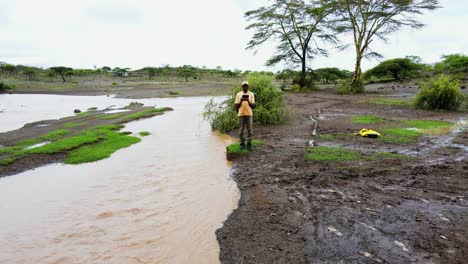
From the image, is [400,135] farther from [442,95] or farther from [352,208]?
[442,95]

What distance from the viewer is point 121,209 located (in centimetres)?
564

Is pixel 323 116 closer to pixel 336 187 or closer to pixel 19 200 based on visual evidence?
pixel 336 187

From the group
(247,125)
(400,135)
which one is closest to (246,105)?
(247,125)

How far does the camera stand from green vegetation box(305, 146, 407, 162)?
7177mm

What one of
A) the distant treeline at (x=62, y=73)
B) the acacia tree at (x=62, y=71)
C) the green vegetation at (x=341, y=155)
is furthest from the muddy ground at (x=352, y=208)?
the acacia tree at (x=62, y=71)

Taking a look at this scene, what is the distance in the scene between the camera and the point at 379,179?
589 cm

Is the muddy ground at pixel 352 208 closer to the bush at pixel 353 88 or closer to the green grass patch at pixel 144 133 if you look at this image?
the green grass patch at pixel 144 133

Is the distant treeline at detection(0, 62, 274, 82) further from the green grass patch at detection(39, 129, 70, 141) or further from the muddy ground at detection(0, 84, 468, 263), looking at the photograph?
the muddy ground at detection(0, 84, 468, 263)

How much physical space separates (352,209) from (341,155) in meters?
2.88

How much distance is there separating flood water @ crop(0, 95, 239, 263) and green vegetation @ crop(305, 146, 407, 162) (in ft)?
7.19

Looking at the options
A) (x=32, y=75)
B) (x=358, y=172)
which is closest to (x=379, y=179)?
(x=358, y=172)

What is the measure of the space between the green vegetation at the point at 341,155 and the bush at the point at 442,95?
948 centimetres

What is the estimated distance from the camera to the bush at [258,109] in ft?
41.2

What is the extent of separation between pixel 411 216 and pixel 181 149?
23.4 feet
